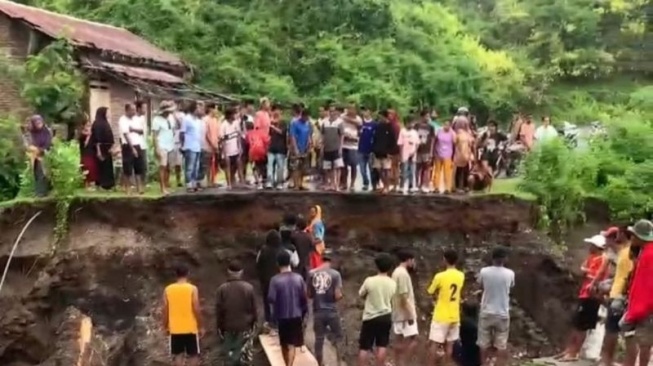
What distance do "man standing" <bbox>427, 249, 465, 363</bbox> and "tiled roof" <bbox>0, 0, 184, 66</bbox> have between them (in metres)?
13.0

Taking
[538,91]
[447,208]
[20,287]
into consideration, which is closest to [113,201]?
[20,287]

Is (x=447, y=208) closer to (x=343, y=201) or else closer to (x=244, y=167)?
(x=343, y=201)

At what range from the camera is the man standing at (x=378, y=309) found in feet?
36.9

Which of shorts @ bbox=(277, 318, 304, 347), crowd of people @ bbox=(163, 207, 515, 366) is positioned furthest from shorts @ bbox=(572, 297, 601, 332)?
shorts @ bbox=(277, 318, 304, 347)

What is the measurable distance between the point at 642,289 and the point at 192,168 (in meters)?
10.2

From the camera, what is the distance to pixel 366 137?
1767cm

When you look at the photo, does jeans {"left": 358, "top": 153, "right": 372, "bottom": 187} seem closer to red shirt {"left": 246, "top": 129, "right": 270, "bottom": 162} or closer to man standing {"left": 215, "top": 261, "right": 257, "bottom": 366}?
red shirt {"left": 246, "top": 129, "right": 270, "bottom": 162}

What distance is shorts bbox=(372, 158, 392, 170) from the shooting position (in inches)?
708

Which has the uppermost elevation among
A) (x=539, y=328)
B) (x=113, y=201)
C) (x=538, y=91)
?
(x=538, y=91)

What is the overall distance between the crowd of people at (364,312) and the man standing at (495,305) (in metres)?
0.01

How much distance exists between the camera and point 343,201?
18641 millimetres

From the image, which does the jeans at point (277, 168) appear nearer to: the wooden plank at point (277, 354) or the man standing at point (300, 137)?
the man standing at point (300, 137)

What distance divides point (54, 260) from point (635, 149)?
13.3m

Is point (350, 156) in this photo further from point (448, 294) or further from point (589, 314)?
point (448, 294)
